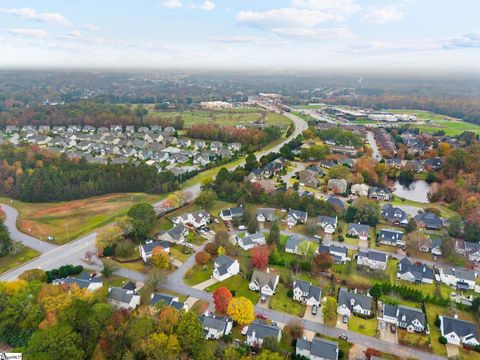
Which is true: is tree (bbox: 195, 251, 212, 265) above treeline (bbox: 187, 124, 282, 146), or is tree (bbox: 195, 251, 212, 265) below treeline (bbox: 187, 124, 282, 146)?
below

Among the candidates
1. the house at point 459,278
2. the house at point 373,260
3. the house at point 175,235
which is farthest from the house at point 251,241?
the house at point 459,278

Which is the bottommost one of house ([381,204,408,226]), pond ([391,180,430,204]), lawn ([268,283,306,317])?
lawn ([268,283,306,317])

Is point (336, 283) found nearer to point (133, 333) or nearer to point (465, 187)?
point (133, 333)

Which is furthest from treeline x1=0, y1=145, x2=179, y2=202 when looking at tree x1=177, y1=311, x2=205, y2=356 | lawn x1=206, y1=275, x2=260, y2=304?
tree x1=177, y1=311, x2=205, y2=356

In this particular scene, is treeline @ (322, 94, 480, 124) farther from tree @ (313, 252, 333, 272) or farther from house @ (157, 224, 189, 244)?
house @ (157, 224, 189, 244)

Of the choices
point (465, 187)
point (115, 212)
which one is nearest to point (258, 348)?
point (115, 212)
